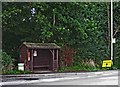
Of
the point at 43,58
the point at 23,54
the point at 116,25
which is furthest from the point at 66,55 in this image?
the point at 116,25

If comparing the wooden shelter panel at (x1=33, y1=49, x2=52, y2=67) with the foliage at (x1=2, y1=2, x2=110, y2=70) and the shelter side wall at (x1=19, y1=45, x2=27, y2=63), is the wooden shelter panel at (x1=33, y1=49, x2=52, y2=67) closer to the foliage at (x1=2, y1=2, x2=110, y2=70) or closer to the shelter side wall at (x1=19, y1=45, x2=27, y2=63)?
the shelter side wall at (x1=19, y1=45, x2=27, y2=63)

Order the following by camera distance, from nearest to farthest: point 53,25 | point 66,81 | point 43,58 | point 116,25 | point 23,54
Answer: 1. point 66,81
2. point 23,54
3. point 43,58
4. point 53,25
5. point 116,25

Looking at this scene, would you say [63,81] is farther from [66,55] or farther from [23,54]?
[66,55]

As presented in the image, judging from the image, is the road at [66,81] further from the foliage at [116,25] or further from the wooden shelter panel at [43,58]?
the foliage at [116,25]

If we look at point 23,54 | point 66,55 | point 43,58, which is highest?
point 23,54

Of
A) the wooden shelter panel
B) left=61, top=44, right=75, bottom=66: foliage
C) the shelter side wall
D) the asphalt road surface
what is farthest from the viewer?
left=61, top=44, right=75, bottom=66: foliage

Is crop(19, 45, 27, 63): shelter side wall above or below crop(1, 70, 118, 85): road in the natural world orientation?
above

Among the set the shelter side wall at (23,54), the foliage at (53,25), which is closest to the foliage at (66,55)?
the foliage at (53,25)

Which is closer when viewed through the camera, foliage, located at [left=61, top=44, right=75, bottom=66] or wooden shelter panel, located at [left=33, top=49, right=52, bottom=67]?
wooden shelter panel, located at [left=33, top=49, right=52, bottom=67]

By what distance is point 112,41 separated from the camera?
27797 mm

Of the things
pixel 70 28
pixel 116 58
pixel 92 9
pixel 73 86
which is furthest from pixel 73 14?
pixel 73 86

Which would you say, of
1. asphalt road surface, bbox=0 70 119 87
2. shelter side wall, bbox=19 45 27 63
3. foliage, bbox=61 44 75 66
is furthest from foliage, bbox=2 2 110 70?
asphalt road surface, bbox=0 70 119 87

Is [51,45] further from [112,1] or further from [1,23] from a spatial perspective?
[112,1]

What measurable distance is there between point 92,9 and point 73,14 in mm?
2887
